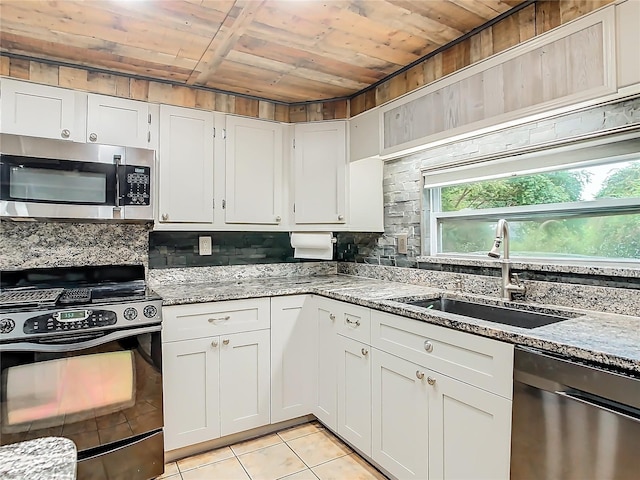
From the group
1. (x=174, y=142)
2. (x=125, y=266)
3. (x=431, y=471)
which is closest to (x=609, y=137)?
(x=431, y=471)

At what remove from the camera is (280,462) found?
212 cm

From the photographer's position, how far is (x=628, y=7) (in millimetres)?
1392

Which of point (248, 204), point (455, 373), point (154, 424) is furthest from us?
point (248, 204)

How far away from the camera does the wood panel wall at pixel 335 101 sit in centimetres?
169

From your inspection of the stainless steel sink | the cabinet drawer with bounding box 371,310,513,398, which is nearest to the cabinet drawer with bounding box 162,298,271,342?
the cabinet drawer with bounding box 371,310,513,398

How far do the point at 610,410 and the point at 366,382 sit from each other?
1137mm

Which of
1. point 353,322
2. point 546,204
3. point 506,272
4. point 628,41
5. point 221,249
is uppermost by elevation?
point 628,41

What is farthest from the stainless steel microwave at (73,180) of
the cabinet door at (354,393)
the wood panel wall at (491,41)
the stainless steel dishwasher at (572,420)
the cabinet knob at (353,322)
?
the stainless steel dishwasher at (572,420)

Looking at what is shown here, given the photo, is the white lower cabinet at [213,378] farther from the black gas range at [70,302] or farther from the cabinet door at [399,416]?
the cabinet door at [399,416]

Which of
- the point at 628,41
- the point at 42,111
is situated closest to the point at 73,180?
the point at 42,111

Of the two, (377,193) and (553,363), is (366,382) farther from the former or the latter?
(377,193)

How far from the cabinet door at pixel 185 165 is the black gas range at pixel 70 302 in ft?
1.71

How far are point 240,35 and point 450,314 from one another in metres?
1.67

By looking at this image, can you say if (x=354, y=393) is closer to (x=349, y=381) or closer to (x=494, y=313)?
(x=349, y=381)
